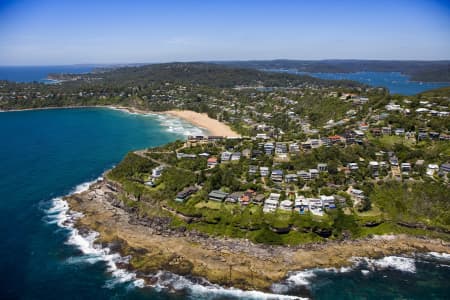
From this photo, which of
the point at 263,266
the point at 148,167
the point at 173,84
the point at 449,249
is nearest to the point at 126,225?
the point at 148,167

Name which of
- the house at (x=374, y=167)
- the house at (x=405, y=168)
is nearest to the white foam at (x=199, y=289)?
the house at (x=374, y=167)

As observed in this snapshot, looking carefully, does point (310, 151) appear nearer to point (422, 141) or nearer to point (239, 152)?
point (239, 152)

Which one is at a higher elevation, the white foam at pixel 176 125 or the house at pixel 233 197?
the white foam at pixel 176 125

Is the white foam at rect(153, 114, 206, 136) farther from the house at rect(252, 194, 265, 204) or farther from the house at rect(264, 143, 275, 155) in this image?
the house at rect(252, 194, 265, 204)

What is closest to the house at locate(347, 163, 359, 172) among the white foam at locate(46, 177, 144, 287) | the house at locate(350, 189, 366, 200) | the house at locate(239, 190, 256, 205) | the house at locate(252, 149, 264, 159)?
the house at locate(350, 189, 366, 200)

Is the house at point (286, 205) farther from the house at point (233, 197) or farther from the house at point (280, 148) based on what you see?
the house at point (280, 148)

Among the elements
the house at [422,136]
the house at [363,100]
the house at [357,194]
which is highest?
the house at [363,100]
